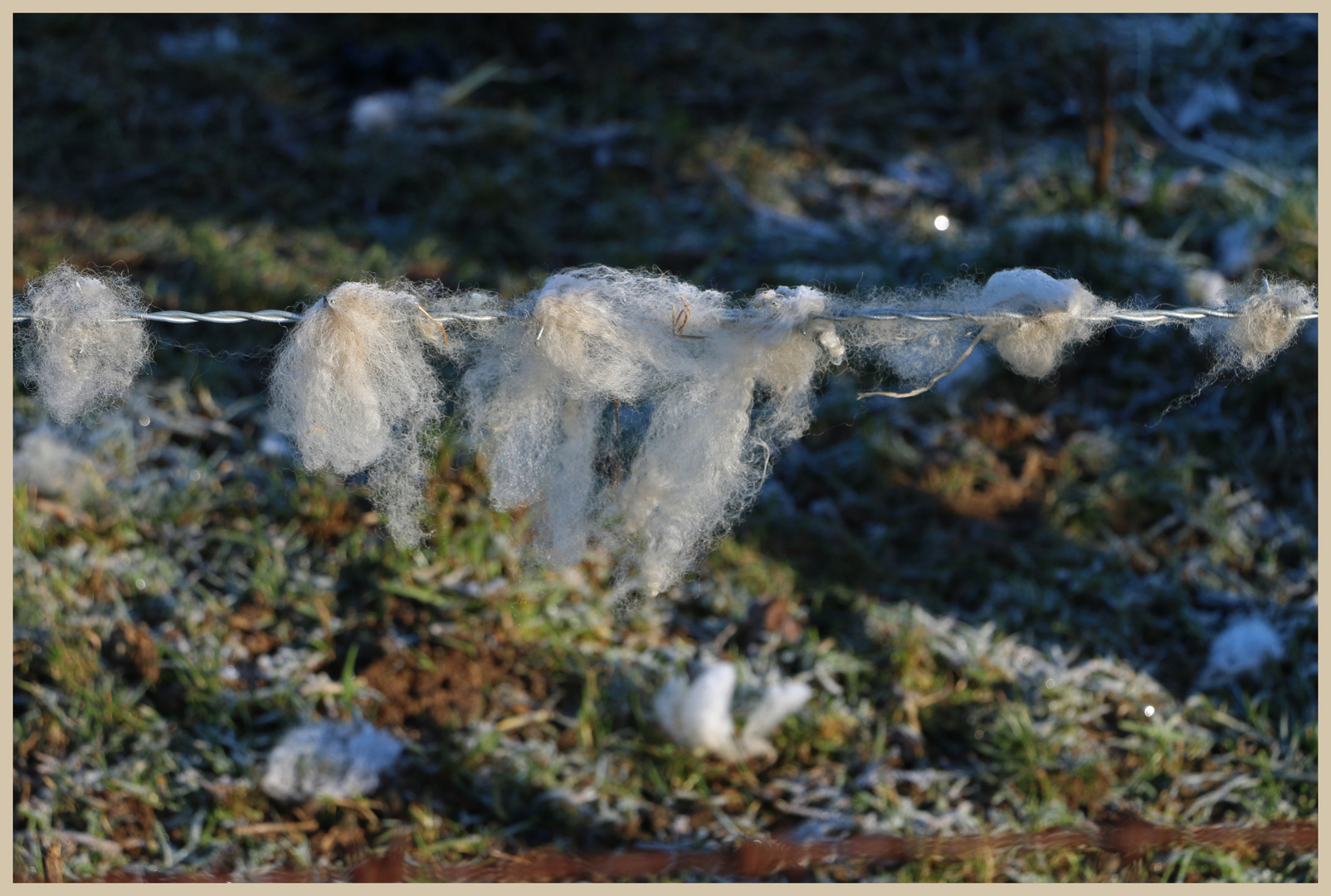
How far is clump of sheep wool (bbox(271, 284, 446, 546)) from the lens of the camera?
1.19m

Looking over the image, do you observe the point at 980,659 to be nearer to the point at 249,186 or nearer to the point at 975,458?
the point at 975,458

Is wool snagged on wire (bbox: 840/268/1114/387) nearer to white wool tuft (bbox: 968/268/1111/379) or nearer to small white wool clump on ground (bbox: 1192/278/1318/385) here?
white wool tuft (bbox: 968/268/1111/379)

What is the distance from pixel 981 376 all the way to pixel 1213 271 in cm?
91

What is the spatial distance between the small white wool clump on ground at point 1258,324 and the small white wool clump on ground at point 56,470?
104 inches

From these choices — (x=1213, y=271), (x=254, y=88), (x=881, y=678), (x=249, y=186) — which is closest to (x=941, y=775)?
(x=881, y=678)

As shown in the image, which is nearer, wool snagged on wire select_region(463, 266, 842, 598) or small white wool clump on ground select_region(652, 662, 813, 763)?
wool snagged on wire select_region(463, 266, 842, 598)

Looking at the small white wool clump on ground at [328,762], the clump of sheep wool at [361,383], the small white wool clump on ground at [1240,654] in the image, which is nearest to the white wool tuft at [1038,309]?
the clump of sheep wool at [361,383]

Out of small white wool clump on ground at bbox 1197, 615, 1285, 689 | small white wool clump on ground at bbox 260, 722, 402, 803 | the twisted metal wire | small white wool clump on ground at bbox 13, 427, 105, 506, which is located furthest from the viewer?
small white wool clump on ground at bbox 13, 427, 105, 506

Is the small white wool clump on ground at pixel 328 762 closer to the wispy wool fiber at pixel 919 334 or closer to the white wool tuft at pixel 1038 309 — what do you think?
the wispy wool fiber at pixel 919 334

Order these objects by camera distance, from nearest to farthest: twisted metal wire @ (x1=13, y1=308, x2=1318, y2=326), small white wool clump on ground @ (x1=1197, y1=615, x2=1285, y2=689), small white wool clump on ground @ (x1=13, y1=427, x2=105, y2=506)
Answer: twisted metal wire @ (x1=13, y1=308, x2=1318, y2=326)
small white wool clump on ground @ (x1=1197, y1=615, x2=1285, y2=689)
small white wool clump on ground @ (x1=13, y1=427, x2=105, y2=506)

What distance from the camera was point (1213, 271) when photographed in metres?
3.12

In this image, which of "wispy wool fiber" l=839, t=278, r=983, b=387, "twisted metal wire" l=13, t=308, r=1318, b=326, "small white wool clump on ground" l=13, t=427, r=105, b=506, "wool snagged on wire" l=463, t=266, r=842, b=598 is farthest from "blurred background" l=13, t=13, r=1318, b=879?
"wispy wool fiber" l=839, t=278, r=983, b=387

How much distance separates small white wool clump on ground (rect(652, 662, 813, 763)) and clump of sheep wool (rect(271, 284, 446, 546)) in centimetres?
Result: 101

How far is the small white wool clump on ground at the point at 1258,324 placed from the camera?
4.24 feet
